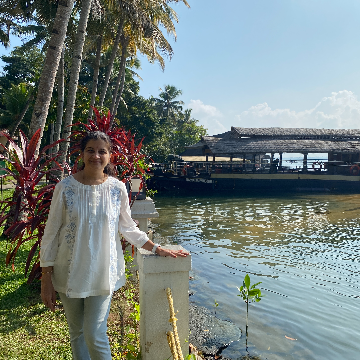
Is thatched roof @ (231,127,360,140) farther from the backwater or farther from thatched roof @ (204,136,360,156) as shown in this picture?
the backwater

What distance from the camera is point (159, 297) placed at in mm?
2430

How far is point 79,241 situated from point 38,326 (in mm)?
1851

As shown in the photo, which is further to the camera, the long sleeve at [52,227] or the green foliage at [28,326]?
the green foliage at [28,326]

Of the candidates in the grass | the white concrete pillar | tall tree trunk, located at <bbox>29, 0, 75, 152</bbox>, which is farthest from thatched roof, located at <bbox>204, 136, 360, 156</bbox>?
the white concrete pillar

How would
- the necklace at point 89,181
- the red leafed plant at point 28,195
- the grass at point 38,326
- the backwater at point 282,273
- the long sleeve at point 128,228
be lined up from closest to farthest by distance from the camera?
1. the necklace at point 89,181
2. the long sleeve at point 128,228
3. the grass at point 38,326
4. the red leafed plant at point 28,195
5. the backwater at point 282,273

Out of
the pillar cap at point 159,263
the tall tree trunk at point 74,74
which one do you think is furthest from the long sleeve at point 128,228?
the tall tree trunk at point 74,74

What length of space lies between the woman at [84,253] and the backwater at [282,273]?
2464mm

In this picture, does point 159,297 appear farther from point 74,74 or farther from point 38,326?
point 74,74

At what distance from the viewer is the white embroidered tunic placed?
1991mm

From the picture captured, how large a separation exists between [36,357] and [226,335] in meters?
2.36

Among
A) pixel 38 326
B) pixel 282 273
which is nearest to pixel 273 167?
pixel 282 273

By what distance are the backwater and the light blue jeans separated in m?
2.37

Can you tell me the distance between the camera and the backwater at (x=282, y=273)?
438 cm

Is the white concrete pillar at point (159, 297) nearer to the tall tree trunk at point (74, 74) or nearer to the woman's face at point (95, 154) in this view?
the woman's face at point (95, 154)
